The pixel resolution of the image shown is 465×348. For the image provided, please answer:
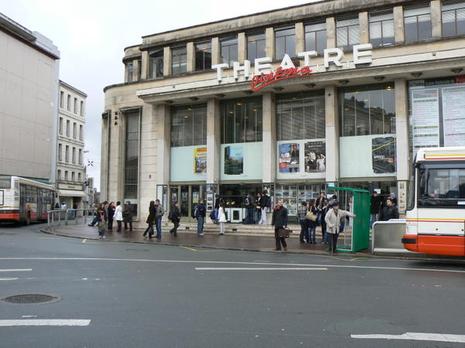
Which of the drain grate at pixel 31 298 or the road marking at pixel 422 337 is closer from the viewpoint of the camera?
the road marking at pixel 422 337

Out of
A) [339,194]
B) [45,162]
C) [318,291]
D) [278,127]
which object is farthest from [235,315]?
[45,162]

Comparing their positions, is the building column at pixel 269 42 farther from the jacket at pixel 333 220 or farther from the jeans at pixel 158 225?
the jacket at pixel 333 220

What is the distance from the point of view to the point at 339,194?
2534cm

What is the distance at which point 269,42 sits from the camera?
29750mm

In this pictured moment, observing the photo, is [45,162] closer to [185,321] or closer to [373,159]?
[373,159]

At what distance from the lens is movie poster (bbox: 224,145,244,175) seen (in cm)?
3073

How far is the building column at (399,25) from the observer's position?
26469 millimetres

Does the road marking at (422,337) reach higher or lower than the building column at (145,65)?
lower

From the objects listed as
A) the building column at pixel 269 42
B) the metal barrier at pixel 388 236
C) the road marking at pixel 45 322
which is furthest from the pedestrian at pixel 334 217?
the building column at pixel 269 42

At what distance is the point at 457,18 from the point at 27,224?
94.6ft

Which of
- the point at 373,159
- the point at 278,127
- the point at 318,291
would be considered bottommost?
the point at 318,291

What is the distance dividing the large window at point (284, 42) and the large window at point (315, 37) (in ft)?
2.86

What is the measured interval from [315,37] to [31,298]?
80.5ft

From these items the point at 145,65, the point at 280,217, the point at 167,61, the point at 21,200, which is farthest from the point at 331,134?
the point at 21,200
